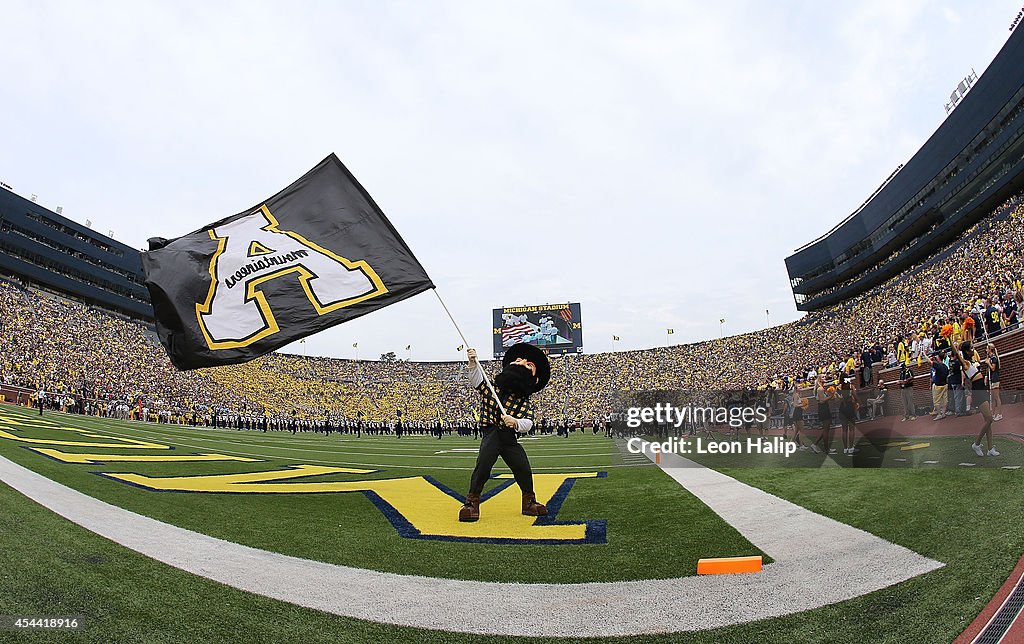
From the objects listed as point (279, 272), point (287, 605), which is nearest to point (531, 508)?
point (287, 605)

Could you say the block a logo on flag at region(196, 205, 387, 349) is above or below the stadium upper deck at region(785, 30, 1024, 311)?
below

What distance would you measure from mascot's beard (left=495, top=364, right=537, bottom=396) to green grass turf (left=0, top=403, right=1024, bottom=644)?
1751mm

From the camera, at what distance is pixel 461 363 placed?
7750 centimetres

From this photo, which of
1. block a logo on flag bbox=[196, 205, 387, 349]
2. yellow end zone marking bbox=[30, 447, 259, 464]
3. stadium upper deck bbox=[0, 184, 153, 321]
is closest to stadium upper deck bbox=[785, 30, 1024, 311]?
block a logo on flag bbox=[196, 205, 387, 349]

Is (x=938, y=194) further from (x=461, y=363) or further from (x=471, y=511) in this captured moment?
(x=461, y=363)

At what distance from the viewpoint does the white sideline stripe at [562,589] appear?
2.68 meters

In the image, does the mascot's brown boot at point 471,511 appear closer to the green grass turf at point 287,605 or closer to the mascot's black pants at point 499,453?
the mascot's black pants at point 499,453

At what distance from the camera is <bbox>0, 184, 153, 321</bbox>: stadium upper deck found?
190ft

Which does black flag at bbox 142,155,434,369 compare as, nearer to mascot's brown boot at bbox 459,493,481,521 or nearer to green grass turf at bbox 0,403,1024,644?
green grass turf at bbox 0,403,1024,644

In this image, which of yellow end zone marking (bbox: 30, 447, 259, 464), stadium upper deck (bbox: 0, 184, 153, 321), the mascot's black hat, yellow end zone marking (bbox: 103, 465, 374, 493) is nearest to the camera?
the mascot's black hat

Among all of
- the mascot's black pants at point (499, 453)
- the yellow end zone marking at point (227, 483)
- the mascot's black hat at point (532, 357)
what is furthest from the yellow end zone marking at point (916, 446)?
the yellow end zone marking at point (227, 483)

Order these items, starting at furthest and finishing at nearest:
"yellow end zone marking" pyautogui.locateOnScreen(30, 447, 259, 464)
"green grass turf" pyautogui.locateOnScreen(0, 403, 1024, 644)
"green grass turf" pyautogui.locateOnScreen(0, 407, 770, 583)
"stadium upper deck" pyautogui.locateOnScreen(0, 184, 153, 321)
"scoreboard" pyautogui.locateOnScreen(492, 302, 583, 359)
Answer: "scoreboard" pyautogui.locateOnScreen(492, 302, 583, 359)
"stadium upper deck" pyautogui.locateOnScreen(0, 184, 153, 321)
"yellow end zone marking" pyautogui.locateOnScreen(30, 447, 259, 464)
"green grass turf" pyautogui.locateOnScreen(0, 407, 770, 583)
"green grass turf" pyautogui.locateOnScreen(0, 403, 1024, 644)

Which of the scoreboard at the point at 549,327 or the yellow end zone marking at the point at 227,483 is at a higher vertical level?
the scoreboard at the point at 549,327

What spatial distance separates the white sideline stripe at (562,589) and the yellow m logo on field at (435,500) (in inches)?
46.6
